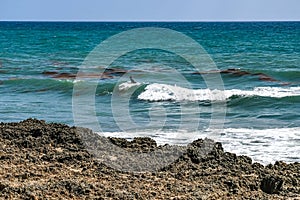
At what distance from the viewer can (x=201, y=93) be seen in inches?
683

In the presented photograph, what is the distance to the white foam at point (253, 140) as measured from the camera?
27.7 feet

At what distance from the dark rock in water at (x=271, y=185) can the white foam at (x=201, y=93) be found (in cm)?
995

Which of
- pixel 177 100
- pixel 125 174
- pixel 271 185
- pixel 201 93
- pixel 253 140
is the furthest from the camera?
pixel 201 93

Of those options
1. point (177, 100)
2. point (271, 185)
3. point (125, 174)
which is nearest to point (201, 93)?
point (177, 100)

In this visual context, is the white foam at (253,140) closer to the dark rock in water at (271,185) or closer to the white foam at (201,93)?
the dark rock in water at (271,185)

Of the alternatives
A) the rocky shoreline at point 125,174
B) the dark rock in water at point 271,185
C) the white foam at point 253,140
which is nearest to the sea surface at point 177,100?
the white foam at point 253,140

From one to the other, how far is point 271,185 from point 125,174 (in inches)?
66.8

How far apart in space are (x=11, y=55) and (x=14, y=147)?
2820 cm

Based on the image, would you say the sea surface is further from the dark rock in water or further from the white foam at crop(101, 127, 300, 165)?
the dark rock in water

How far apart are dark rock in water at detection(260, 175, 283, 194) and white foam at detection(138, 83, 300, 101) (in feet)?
32.7

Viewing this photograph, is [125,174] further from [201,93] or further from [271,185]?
[201,93]

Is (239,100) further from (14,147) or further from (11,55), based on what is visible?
(11,55)


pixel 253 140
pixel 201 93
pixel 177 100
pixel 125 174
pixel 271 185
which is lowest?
pixel 201 93

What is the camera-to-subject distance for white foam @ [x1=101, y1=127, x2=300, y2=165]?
8438 millimetres
